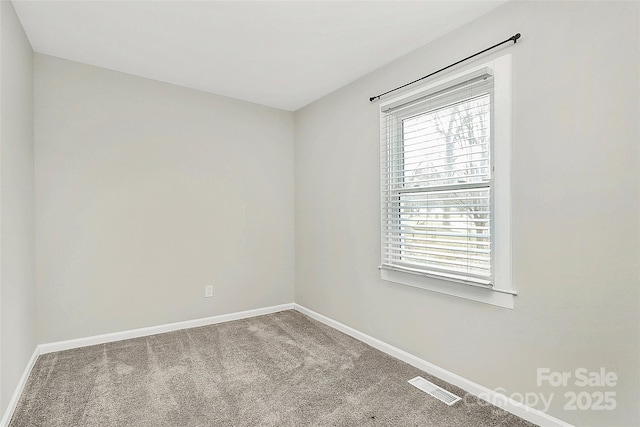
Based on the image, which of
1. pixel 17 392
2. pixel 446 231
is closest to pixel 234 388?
pixel 17 392

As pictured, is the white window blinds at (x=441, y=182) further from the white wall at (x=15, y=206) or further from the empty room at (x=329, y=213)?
the white wall at (x=15, y=206)

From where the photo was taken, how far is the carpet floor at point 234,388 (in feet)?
6.20

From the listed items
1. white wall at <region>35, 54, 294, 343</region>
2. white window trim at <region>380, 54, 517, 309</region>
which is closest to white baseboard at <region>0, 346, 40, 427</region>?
white wall at <region>35, 54, 294, 343</region>

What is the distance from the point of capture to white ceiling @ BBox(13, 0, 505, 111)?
2.05 metres

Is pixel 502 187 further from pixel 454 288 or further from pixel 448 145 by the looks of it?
pixel 454 288

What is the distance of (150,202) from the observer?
10.3ft

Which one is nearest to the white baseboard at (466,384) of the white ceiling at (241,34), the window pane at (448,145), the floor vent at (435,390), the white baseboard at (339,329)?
the white baseboard at (339,329)

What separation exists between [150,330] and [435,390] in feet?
8.43

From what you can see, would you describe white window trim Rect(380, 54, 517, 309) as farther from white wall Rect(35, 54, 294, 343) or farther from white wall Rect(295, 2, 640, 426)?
white wall Rect(35, 54, 294, 343)

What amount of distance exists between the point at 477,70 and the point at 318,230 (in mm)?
2174

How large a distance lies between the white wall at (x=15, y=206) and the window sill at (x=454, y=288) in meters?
2.51

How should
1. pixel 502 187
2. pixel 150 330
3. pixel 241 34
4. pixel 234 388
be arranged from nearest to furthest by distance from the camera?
pixel 502 187 → pixel 234 388 → pixel 241 34 → pixel 150 330

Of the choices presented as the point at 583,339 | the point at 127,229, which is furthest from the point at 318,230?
the point at 583,339

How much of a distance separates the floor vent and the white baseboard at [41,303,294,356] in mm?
2021
